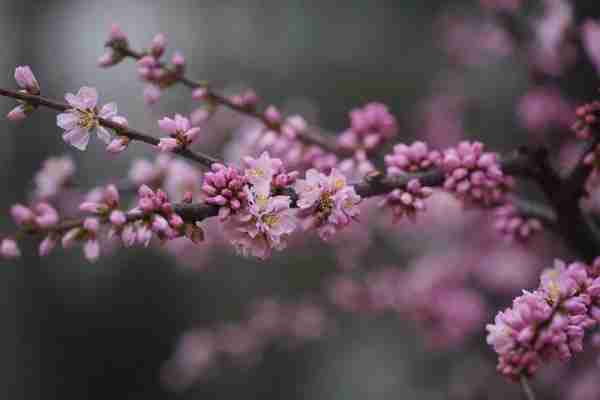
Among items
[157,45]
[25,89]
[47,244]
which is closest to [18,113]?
[25,89]

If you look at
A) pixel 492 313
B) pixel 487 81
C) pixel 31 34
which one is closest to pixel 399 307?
pixel 492 313

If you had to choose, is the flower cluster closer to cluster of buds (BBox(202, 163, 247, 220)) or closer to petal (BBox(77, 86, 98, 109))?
cluster of buds (BBox(202, 163, 247, 220))

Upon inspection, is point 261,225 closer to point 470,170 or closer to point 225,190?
point 225,190

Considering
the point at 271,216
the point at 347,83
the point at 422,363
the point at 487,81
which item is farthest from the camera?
the point at 347,83

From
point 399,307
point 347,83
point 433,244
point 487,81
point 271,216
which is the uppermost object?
point 347,83

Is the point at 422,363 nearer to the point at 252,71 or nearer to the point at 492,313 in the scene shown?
the point at 492,313

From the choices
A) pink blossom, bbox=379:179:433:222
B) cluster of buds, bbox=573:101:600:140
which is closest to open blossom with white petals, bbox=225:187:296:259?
pink blossom, bbox=379:179:433:222

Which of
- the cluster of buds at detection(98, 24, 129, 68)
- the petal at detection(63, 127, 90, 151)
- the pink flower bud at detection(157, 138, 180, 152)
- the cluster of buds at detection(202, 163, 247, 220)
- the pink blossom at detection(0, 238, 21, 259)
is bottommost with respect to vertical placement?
the pink blossom at detection(0, 238, 21, 259)
